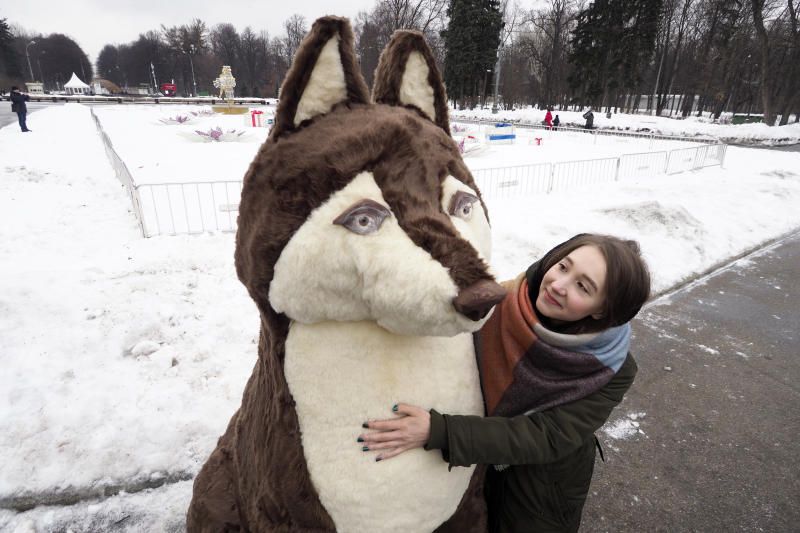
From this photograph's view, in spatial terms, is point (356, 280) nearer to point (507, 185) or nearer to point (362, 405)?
point (362, 405)

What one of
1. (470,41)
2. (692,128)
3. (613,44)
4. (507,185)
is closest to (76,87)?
(470,41)

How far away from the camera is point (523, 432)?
133 centimetres

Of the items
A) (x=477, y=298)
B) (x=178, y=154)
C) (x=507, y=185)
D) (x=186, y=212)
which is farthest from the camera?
(x=178, y=154)

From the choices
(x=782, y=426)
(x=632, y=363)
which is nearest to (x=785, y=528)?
(x=782, y=426)

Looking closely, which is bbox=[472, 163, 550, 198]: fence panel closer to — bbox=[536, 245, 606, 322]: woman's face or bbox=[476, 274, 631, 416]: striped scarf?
bbox=[536, 245, 606, 322]: woman's face

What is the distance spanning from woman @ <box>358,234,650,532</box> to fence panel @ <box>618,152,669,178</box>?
40.1 ft

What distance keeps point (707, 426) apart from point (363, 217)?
11.9 ft

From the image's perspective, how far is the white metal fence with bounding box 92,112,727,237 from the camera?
662 cm

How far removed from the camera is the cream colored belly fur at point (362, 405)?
4.12ft

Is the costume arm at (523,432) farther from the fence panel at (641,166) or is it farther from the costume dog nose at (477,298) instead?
the fence panel at (641,166)

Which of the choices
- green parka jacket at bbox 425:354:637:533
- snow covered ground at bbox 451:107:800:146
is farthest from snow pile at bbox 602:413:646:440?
snow covered ground at bbox 451:107:800:146

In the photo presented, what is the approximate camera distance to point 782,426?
3438 mm

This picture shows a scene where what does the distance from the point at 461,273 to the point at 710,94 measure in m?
62.1

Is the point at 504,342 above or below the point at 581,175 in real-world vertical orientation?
above
